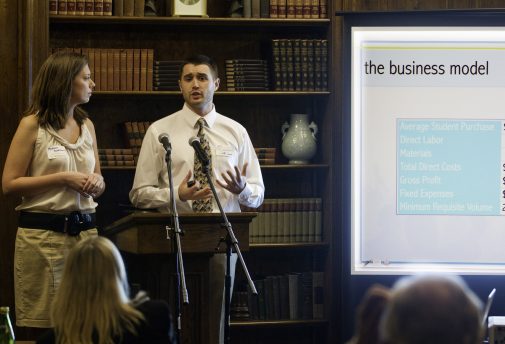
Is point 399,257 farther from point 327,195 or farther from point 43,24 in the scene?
point 43,24

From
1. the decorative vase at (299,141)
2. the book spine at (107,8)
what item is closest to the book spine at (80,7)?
the book spine at (107,8)

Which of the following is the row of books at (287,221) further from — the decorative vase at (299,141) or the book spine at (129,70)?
the book spine at (129,70)

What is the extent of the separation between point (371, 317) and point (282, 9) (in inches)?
164

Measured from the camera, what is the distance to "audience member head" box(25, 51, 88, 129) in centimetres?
436

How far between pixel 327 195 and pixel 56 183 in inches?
85.6

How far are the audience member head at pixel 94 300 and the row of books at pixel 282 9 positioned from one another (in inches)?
138

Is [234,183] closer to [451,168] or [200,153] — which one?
[200,153]

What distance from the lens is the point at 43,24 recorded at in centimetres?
562

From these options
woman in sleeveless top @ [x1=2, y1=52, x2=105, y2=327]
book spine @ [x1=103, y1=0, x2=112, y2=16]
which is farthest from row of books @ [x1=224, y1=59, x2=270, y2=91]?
woman in sleeveless top @ [x1=2, y1=52, x2=105, y2=327]

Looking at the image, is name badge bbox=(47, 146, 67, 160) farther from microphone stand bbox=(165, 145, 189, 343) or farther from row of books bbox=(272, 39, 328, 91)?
row of books bbox=(272, 39, 328, 91)

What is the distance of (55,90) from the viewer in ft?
14.4

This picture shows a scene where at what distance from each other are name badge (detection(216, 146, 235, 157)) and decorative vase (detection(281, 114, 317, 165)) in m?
0.94

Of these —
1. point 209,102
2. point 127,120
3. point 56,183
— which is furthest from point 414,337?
point 127,120

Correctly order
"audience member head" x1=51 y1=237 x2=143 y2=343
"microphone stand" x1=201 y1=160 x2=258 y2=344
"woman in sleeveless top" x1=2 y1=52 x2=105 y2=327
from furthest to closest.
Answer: "woman in sleeveless top" x1=2 y1=52 x2=105 y2=327 → "microphone stand" x1=201 y1=160 x2=258 y2=344 → "audience member head" x1=51 y1=237 x2=143 y2=343
